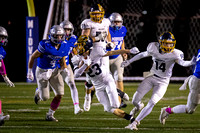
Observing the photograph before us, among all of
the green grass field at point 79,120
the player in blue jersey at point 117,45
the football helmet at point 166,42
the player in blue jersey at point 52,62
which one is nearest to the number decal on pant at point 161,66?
the football helmet at point 166,42

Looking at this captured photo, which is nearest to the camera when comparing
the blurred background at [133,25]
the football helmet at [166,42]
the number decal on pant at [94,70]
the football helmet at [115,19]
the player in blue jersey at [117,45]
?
the number decal on pant at [94,70]

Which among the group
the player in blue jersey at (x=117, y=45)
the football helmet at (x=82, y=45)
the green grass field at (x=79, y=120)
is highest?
the football helmet at (x=82, y=45)

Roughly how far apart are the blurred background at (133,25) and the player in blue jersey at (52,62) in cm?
702

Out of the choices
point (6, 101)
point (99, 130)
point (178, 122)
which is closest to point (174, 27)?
point (6, 101)

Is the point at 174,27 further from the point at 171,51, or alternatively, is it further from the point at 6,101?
the point at 171,51

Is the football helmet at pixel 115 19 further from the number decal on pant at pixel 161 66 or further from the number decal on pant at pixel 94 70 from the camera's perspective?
the number decal on pant at pixel 94 70

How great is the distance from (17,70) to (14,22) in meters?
1.44

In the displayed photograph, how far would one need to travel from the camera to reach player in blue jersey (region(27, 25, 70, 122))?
23.0 feet

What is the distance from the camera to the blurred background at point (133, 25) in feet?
47.6

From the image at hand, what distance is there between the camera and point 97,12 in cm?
795

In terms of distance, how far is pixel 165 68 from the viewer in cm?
689

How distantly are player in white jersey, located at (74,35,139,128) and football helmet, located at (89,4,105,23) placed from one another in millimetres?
1351

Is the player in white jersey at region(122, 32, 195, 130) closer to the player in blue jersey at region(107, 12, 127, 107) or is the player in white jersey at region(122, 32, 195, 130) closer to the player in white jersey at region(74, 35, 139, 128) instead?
the player in white jersey at region(74, 35, 139, 128)

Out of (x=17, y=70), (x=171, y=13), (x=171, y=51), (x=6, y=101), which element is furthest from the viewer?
(x=171, y=13)
